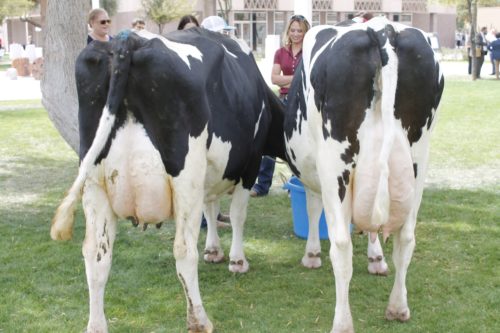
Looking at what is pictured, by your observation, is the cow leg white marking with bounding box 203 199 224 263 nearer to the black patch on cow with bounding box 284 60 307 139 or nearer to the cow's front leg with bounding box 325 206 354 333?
the black patch on cow with bounding box 284 60 307 139

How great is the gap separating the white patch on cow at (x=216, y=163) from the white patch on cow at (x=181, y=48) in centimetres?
55

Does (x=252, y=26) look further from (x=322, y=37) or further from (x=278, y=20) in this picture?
(x=322, y=37)

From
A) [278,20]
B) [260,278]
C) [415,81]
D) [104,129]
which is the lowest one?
[260,278]

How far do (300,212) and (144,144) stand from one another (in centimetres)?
283

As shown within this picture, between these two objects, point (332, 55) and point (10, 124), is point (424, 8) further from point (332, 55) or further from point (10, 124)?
point (332, 55)

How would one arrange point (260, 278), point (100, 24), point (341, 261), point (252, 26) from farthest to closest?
point (252, 26) → point (100, 24) → point (260, 278) → point (341, 261)

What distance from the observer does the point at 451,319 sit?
4758 millimetres

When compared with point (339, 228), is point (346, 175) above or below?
above

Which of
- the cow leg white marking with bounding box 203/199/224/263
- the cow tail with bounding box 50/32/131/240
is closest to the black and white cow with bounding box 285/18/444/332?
the cow tail with bounding box 50/32/131/240

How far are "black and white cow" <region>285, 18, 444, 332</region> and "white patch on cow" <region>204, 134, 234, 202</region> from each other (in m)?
0.66

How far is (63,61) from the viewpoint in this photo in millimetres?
7152

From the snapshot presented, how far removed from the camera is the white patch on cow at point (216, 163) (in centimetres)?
461

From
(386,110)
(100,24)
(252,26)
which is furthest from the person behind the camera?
(252,26)

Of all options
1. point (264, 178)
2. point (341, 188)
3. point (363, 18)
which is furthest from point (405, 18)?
point (341, 188)
